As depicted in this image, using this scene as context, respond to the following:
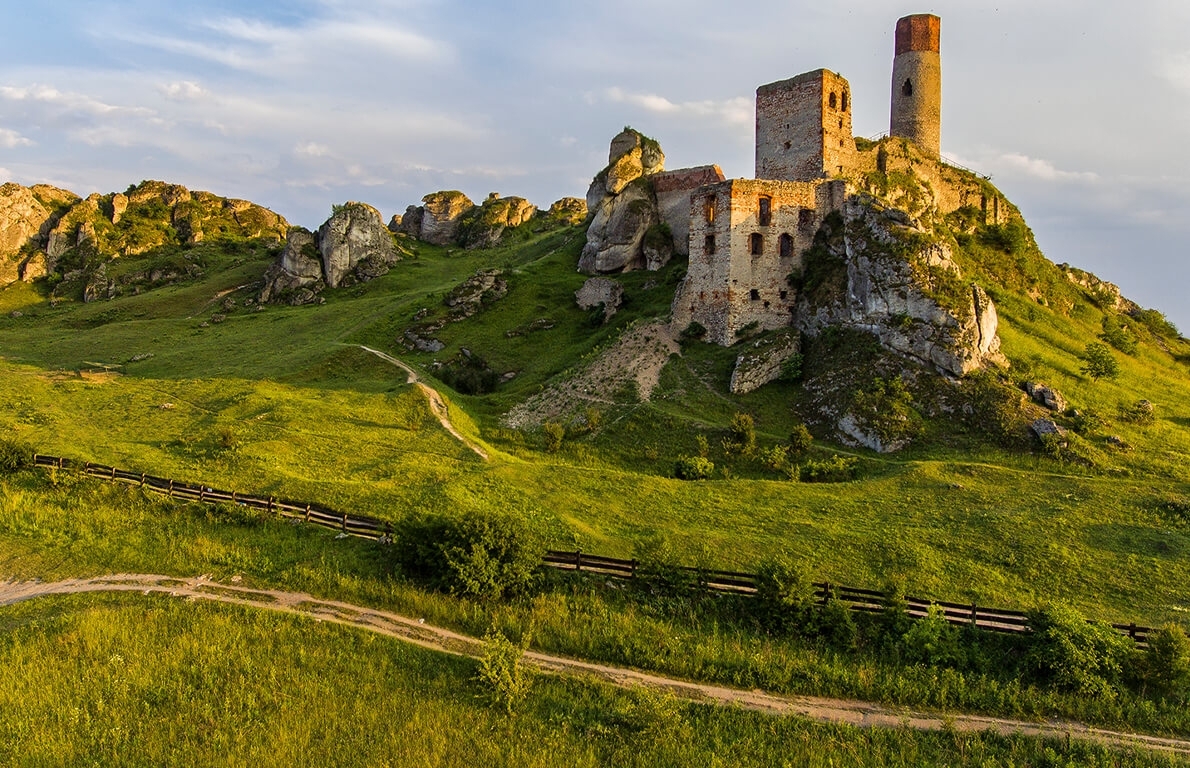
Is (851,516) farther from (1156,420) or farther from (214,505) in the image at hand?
(214,505)

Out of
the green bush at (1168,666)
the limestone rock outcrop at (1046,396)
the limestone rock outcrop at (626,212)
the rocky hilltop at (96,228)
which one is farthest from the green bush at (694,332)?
the rocky hilltop at (96,228)

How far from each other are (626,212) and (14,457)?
133 feet

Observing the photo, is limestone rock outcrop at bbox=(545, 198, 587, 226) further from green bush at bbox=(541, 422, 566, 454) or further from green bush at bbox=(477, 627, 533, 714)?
green bush at bbox=(477, 627, 533, 714)

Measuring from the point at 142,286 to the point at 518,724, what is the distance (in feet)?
238

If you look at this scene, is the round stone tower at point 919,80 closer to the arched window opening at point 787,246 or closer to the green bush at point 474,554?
the arched window opening at point 787,246

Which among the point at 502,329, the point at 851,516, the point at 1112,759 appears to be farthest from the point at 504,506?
the point at 502,329

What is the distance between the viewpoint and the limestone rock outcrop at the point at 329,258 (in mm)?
63562

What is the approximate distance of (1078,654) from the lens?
53.5ft

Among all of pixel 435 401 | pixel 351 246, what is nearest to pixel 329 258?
pixel 351 246

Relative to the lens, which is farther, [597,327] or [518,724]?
[597,327]

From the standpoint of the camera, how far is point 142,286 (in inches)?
2771

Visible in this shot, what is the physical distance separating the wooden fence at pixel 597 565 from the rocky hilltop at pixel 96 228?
55709 millimetres

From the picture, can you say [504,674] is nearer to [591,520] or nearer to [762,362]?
[591,520]

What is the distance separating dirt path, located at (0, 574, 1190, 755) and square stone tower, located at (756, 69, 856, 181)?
33.1 m
